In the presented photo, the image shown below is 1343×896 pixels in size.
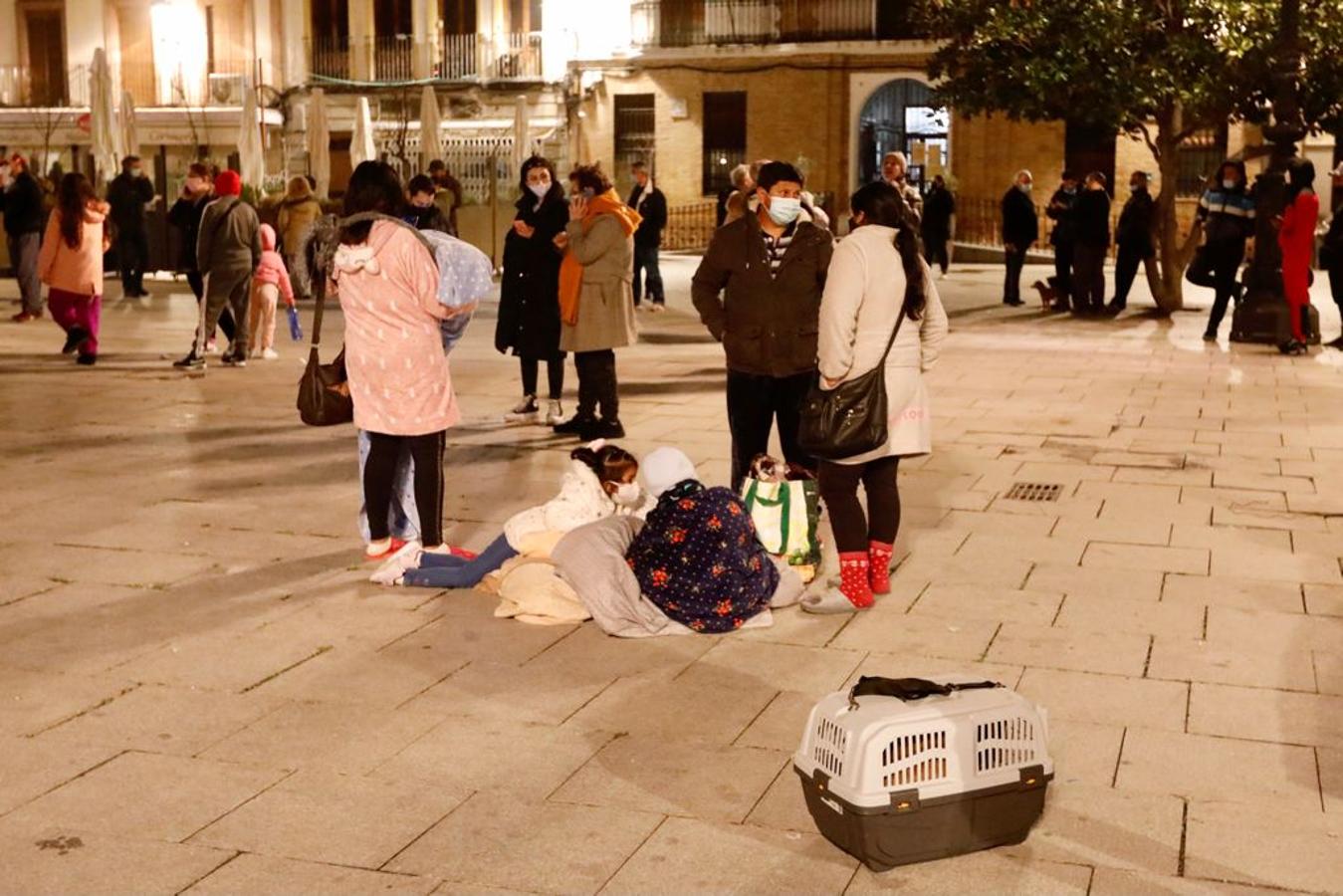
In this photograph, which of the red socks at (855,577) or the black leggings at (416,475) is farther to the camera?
the black leggings at (416,475)

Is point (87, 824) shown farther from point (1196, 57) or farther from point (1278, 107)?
point (1196, 57)

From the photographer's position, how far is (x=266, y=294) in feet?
44.3

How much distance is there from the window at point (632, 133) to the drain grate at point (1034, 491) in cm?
2635

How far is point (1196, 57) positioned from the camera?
17281 millimetres

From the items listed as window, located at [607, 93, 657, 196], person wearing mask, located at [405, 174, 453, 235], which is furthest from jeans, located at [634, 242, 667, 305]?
window, located at [607, 93, 657, 196]

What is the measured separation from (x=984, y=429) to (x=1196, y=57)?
28.1 feet

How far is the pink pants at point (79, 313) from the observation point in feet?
44.7

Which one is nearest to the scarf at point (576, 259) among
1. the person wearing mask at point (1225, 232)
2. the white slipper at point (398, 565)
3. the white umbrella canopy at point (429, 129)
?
the white slipper at point (398, 565)

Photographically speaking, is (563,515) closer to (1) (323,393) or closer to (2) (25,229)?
(1) (323,393)

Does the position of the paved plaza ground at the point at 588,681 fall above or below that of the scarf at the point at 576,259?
below

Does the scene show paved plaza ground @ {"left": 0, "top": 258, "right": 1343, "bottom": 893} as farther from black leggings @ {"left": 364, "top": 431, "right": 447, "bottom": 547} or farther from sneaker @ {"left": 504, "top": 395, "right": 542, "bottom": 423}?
sneaker @ {"left": 504, "top": 395, "right": 542, "bottom": 423}

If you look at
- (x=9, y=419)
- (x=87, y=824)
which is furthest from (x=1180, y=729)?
(x=9, y=419)

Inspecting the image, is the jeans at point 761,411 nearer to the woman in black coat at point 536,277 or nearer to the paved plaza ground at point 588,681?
the paved plaza ground at point 588,681

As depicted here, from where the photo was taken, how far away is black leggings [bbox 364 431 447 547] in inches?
261
